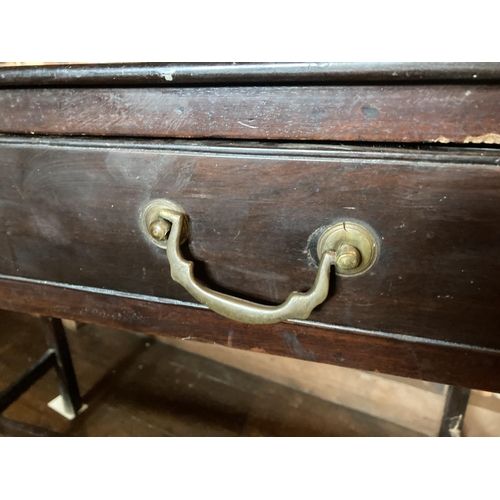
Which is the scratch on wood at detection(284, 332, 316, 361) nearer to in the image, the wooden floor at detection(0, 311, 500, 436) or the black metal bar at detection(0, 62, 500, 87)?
the black metal bar at detection(0, 62, 500, 87)

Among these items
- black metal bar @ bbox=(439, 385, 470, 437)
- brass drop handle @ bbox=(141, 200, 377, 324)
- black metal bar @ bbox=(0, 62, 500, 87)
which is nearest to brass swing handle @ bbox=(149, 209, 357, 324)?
brass drop handle @ bbox=(141, 200, 377, 324)

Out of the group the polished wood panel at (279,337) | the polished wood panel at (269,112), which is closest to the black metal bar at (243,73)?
the polished wood panel at (269,112)

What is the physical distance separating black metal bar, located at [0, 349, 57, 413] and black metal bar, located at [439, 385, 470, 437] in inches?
32.5

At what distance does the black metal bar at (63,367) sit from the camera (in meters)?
0.94

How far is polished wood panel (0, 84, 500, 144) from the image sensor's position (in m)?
0.28

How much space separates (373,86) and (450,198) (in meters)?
0.09

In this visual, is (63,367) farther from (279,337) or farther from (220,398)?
(279,337)

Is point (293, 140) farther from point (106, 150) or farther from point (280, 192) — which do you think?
point (106, 150)

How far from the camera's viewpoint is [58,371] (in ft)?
3.15

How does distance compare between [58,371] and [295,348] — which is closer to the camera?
[295,348]

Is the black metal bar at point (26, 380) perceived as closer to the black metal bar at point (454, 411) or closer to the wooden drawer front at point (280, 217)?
the wooden drawer front at point (280, 217)

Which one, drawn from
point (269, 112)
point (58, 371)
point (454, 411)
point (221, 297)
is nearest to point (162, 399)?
point (58, 371)

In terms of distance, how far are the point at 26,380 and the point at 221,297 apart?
75cm
